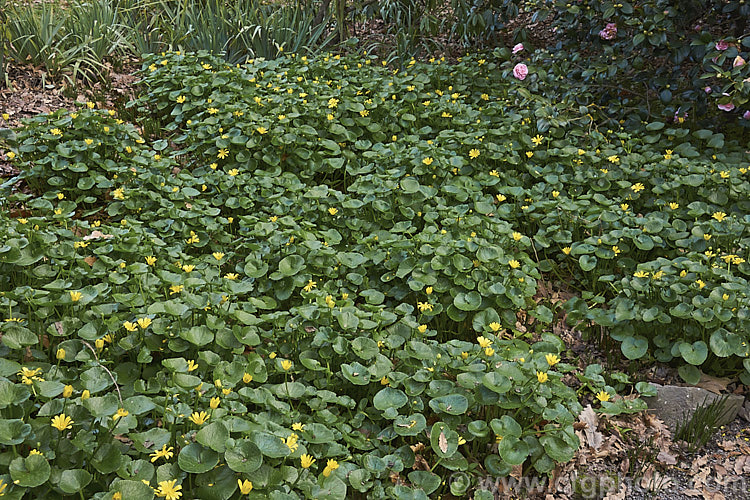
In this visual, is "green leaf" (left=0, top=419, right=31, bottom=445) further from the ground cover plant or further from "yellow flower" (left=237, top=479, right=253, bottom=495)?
"yellow flower" (left=237, top=479, right=253, bottom=495)

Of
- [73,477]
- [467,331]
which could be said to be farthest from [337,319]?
[73,477]

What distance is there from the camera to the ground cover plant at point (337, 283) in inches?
64.6

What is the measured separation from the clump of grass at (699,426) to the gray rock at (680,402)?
0.03 metres

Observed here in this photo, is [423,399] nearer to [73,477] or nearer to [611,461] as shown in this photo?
[611,461]

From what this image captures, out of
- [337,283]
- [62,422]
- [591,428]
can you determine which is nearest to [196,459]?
[62,422]

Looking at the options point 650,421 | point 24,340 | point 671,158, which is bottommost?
point 650,421

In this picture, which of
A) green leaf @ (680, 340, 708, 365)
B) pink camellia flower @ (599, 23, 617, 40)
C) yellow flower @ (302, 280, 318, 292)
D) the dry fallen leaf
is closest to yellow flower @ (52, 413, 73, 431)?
yellow flower @ (302, 280, 318, 292)

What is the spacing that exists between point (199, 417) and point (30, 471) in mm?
390

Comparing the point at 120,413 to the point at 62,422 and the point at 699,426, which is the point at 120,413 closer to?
the point at 62,422

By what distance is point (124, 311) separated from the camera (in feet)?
7.10

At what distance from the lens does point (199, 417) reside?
157 centimetres

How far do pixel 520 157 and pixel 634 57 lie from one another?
1163mm

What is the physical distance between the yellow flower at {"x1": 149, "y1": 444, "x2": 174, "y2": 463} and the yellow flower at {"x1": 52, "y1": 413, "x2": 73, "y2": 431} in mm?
220

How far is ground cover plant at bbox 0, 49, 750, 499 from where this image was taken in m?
1.64
